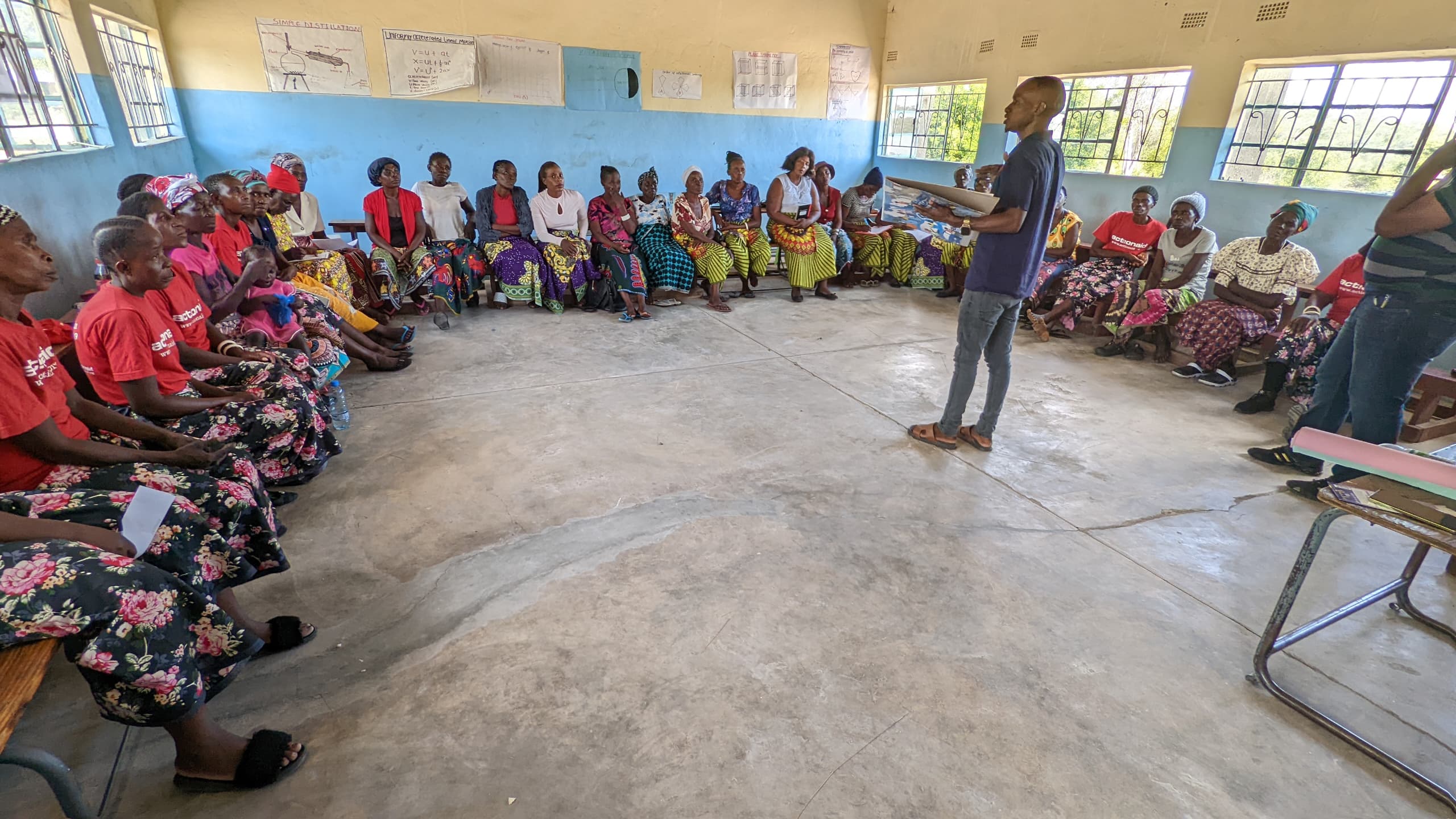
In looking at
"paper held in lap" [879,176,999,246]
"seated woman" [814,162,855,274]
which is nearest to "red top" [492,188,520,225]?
"seated woman" [814,162,855,274]

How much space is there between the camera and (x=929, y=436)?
345cm

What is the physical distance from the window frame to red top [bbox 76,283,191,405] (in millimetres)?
5836

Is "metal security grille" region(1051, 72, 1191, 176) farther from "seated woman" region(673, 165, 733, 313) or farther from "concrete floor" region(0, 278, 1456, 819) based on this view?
"concrete floor" region(0, 278, 1456, 819)

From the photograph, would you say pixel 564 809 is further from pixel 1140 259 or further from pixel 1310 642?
pixel 1140 259

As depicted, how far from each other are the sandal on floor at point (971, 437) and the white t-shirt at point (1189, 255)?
2721 mm

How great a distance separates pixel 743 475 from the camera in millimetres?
3049

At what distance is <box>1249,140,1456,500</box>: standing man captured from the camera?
2438mm

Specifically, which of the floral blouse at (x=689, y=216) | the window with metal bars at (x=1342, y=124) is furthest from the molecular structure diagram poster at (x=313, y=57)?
the window with metal bars at (x=1342, y=124)

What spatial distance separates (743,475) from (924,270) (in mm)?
4817

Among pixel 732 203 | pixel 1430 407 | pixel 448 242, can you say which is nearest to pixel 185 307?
pixel 448 242

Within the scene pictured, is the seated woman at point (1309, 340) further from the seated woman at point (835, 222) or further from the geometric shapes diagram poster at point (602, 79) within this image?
the geometric shapes diagram poster at point (602, 79)

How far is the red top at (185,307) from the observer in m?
2.50

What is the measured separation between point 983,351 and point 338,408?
10.9ft

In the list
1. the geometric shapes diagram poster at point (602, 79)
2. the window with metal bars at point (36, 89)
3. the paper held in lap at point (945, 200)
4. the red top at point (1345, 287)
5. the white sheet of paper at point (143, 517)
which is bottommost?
the white sheet of paper at point (143, 517)
